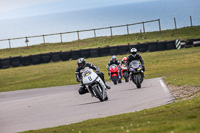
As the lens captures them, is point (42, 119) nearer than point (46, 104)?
Yes

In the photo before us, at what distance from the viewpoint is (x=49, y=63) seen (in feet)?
137

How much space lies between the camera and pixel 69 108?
1465cm

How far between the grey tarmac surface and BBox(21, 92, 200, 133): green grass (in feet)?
3.96

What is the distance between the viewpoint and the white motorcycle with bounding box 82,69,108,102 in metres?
14.5

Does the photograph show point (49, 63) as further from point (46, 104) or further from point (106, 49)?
point (46, 104)

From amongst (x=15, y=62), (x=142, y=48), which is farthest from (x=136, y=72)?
(x=15, y=62)

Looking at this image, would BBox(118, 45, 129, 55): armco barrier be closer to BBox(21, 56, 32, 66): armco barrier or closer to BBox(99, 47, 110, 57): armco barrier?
BBox(99, 47, 110, 57): armco barrier

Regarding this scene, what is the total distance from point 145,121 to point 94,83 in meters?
5.30

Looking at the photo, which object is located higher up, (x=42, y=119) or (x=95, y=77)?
(x=95, y=77)

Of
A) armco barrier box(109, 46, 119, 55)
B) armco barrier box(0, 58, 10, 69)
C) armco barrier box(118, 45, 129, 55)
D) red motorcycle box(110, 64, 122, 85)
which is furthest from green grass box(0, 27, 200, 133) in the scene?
red motorcycle box(110, 64, 122, 85)

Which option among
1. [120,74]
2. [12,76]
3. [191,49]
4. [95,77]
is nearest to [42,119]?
[95,77]

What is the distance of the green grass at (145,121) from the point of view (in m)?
8.18

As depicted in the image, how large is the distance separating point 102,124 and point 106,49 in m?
31.5

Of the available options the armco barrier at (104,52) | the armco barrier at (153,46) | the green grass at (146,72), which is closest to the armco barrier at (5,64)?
the green grass at (146,72)
